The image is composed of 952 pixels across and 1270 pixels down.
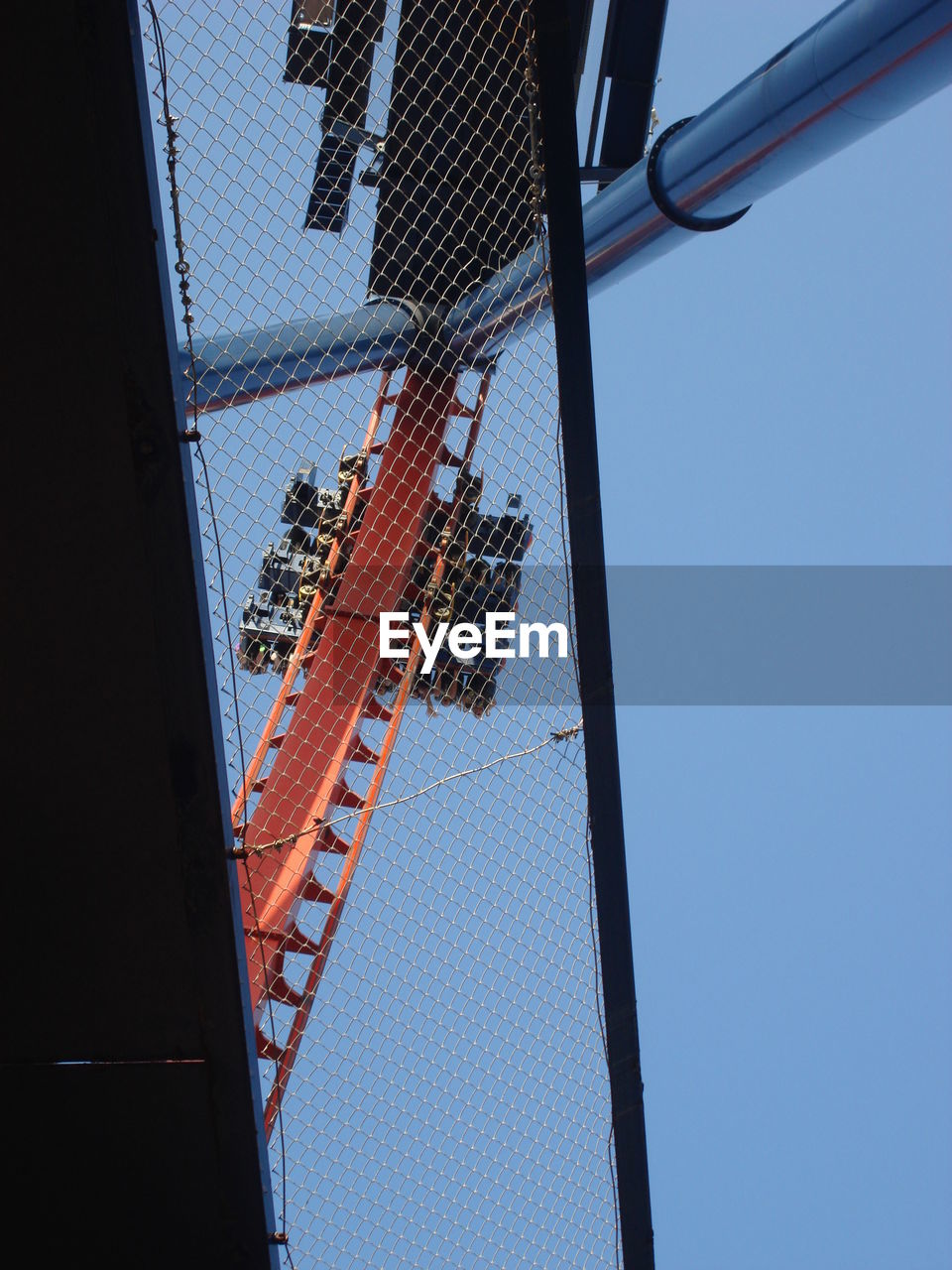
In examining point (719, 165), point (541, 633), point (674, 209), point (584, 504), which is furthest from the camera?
point (674, 209)

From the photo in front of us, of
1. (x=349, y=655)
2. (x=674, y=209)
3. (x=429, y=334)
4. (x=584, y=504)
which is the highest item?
(x=674, y=209)

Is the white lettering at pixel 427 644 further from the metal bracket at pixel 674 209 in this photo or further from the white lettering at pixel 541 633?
the metal bracket at pixel 674 209

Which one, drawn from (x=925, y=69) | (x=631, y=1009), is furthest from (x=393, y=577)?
(x=631, y=1009)

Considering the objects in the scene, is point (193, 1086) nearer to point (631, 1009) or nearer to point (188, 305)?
point (631, 1009)

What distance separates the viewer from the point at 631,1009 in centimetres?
262

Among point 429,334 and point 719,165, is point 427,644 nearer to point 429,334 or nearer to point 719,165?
point 719,165

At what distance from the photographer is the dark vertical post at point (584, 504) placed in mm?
2430

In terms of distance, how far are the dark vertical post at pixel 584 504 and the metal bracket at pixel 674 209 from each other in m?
2.83

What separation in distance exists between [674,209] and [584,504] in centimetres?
329

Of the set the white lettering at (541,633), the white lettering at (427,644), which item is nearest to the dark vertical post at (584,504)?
the white lettering at (541,633)

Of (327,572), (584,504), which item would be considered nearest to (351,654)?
(327,572)

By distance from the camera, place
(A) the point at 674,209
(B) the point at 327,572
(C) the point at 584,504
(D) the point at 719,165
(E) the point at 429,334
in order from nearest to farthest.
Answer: (C) the point at 584,504
(D) the point at 719,165
(A) the point at 674,209
(E) the point at 429,334
(B) the point at 327,572

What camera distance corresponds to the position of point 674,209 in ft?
17.0

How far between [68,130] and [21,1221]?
1999 mm
